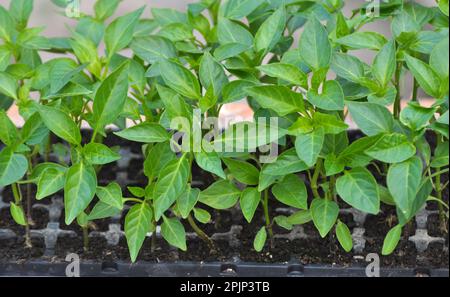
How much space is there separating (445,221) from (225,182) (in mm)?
466

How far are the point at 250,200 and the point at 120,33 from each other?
462 millimetres

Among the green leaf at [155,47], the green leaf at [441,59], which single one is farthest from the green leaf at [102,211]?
the green leaf at [441,59]

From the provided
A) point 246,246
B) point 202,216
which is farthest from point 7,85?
point 246,246

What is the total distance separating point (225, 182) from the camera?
5.70 ft

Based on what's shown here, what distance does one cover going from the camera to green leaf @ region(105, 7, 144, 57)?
1868 mm

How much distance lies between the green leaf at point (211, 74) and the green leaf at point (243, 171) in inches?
5.1

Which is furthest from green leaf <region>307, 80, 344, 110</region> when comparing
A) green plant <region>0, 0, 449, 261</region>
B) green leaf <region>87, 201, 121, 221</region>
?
green leaf <region>87, 201, 121, 221</region>

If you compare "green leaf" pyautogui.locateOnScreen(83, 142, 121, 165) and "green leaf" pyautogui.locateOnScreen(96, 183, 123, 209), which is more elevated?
"green leaf" pyautogui.locateOnScreen(83, 142, 121, 165)

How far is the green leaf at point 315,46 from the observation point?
1626 mm

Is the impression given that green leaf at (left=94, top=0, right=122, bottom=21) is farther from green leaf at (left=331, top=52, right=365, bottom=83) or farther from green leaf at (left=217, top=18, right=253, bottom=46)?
green leaf at (left=331, top=52, right=365, bottom=83)

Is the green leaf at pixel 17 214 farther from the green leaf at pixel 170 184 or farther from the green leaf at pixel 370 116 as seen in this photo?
the green leaf at pixel 370 116

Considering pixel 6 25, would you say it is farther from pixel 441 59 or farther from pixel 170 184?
pixel 441 59

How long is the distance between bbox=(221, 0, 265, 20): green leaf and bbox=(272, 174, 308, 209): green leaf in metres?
0.36
